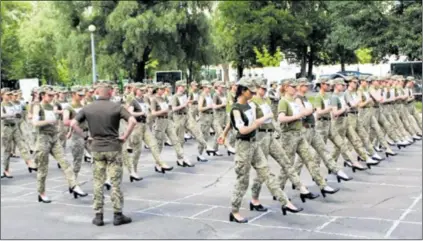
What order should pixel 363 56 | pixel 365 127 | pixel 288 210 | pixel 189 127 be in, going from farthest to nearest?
pixel 363 56
pixel 189 127
pixel 365 127
pixel 288 210

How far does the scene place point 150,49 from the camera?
38.7m

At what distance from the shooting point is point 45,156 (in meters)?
10.2

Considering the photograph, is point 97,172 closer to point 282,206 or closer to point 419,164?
point 282,206

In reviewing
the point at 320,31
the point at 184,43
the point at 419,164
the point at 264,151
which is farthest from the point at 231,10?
the point at 264,151

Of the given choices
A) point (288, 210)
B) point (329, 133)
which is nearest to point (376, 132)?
point (329, 133)

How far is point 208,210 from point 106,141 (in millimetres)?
1928

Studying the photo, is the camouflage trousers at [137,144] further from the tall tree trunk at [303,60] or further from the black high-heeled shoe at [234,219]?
the tall tree trunk at [303,60]

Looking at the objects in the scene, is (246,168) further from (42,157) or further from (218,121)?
(218,121)

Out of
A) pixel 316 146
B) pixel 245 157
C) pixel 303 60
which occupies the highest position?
pixel 303 60

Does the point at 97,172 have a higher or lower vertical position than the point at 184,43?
lower

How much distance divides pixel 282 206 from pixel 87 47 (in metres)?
31.6

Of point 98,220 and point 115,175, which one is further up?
point 115,175

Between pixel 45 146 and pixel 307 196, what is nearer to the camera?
pixel 307 196

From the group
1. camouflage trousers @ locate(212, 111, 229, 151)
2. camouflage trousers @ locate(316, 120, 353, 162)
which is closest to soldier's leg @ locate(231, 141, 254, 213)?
camouflage trousers @ locate(316, 120, 353, 162)
